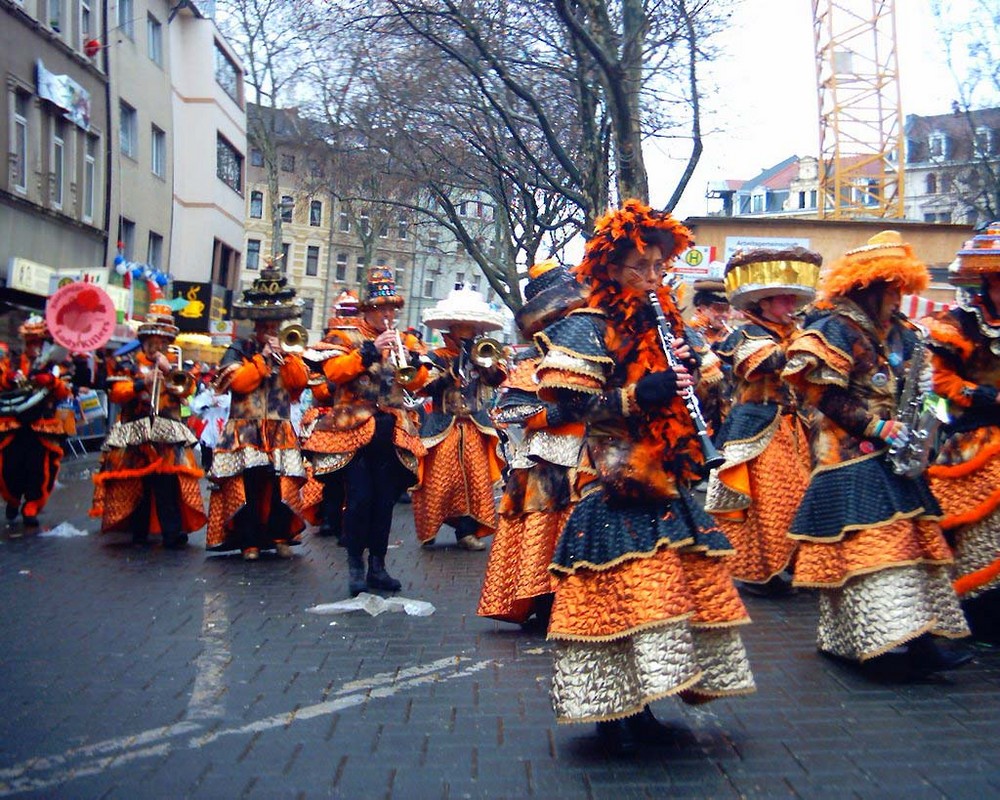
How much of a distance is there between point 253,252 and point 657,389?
246 ft

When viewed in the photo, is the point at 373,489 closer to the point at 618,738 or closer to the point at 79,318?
the point at 618,738

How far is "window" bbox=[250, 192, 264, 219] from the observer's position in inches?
2997

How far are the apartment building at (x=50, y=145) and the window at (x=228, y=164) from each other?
414 inches

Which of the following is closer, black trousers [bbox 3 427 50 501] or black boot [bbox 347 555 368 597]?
black boot [bbox 347 555 368 597]

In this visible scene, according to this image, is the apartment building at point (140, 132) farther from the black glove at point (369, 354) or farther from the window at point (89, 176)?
the black glove at point (369, 354)

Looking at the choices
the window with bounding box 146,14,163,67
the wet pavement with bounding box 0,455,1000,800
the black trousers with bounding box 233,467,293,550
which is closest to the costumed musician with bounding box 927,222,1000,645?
the wet pavement with bounding box 0,455,1000,800

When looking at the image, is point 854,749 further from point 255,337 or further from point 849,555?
point 255,337

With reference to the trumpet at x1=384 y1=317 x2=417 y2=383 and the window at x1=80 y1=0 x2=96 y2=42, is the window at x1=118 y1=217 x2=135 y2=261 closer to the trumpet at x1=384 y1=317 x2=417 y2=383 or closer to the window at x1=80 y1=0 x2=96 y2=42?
the window at x1=80 y1=0 x2=96 y2=42

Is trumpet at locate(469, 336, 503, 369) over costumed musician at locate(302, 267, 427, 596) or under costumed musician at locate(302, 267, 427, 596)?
over

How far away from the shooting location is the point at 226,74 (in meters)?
40.0

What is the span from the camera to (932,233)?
71.8 feet

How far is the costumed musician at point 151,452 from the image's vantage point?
9.95 metres

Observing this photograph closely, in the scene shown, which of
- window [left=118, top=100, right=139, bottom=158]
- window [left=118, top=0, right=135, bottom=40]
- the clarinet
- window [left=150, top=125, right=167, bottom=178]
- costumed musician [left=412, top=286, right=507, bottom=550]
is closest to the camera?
the clarinet

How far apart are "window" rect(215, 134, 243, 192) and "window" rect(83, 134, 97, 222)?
408 inches
